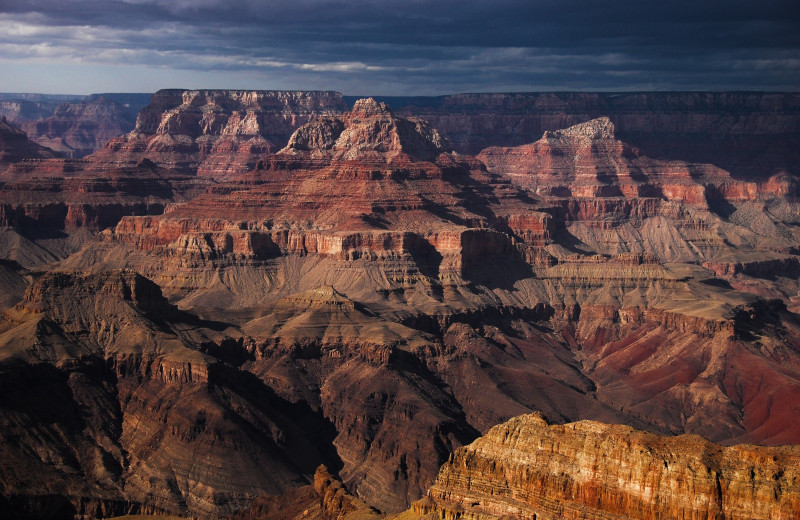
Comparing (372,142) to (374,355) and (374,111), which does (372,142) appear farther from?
(374,355)

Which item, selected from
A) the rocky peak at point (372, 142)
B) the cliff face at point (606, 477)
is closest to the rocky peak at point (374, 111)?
the rocky peak at point (372, 142)

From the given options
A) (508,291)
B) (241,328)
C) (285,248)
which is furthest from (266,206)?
(241,328)

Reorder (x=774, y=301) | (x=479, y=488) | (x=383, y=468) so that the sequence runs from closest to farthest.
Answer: (x=479, y=488), (x=383, y=468), (x=774, y=301)

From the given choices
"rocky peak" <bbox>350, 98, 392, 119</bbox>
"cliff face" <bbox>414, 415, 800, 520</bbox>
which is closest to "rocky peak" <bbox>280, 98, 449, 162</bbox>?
"rocky peak" <bbox>350, 98, 392, 119</bbox>

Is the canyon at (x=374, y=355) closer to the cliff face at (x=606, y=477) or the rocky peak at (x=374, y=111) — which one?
the cliff face at (x=606, y=477)

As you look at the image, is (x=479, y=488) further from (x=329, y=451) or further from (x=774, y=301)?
(x=774, y=301)

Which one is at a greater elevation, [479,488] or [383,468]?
[479,488]
